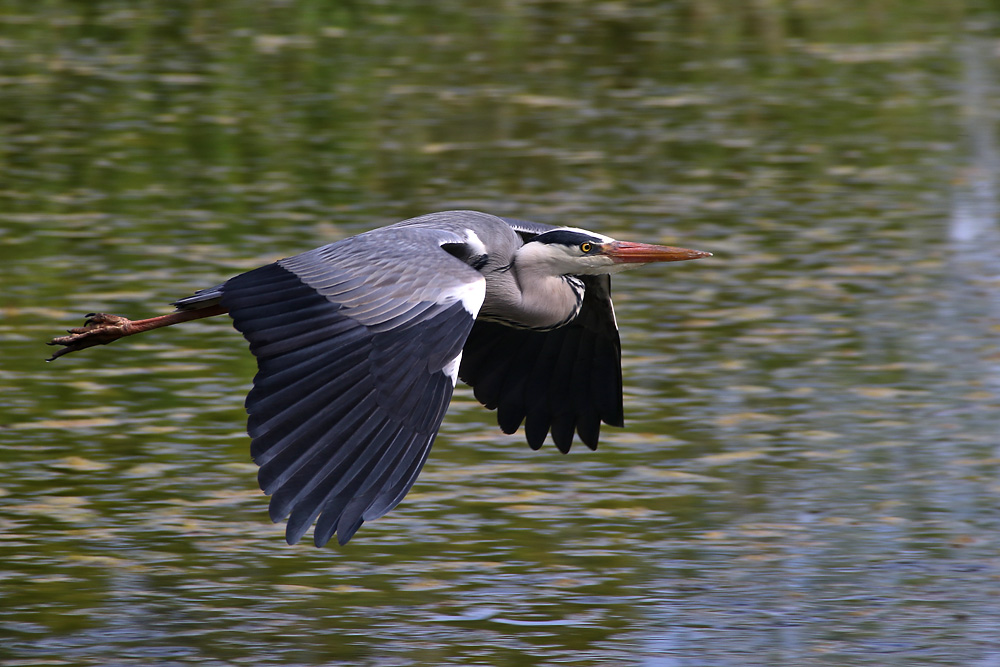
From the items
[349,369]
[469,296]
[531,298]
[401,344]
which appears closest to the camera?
[349,369]

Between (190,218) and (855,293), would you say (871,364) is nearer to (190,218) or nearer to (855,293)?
(855,293)

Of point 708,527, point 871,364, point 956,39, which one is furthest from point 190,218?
point 956,39

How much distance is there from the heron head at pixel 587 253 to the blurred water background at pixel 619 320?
3.97 ft

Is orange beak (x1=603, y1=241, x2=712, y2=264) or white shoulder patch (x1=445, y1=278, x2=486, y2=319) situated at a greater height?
white shoulder patch (x1=445, y1=278, x2=486, y2=319)

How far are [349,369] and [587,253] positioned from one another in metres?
1.62

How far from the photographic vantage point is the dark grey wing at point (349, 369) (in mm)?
5469

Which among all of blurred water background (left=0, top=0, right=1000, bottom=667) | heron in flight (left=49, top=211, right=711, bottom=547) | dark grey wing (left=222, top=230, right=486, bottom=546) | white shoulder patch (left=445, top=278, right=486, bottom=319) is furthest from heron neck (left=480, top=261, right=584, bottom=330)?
blurred water background (left=0, top=0, right=1000, bottom=667)

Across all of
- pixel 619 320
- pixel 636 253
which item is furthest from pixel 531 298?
pixel 619 320

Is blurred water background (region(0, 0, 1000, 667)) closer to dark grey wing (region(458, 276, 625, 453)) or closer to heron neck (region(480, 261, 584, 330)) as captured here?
dark grey wing (region(458, 276, 625, 453))

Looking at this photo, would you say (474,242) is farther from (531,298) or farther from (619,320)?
(619,320)

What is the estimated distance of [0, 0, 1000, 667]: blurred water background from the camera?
22.4ft

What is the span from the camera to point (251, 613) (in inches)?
267

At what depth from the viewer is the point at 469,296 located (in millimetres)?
6113

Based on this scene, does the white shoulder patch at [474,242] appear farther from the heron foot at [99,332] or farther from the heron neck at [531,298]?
the heron foot at [99,332]
